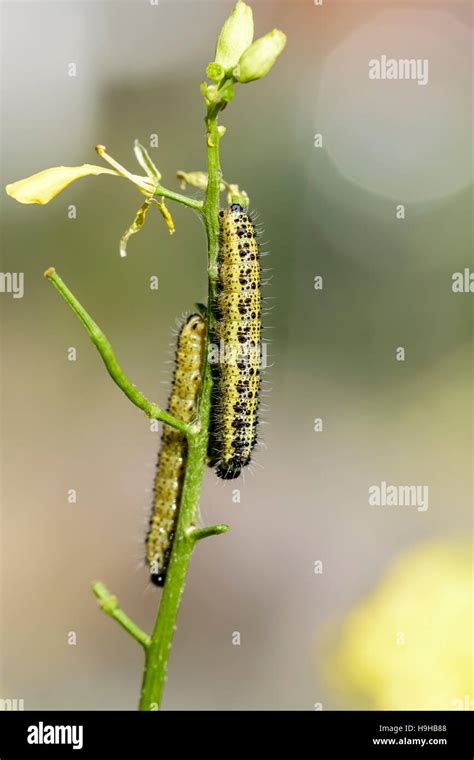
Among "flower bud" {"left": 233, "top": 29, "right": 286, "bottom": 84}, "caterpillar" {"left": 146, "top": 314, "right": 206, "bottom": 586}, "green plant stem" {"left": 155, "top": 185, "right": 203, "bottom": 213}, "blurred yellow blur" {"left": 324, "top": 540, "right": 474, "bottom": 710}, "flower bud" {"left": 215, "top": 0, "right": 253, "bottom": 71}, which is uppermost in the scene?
"flower bud" {"left": 215, "top": 0, "right": 253, "bottom": 71}

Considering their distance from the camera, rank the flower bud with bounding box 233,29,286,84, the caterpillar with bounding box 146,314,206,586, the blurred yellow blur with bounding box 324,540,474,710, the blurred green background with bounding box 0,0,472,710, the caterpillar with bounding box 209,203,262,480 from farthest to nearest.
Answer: the blurred green background with bounding box 0,0,472,710 < the blurred yellow blur with bounding box 324,540,474,710 < the caterpillar with bounding box 146,314,206,586 < the caterpillar with bounding box 209,203,262,480 < the flower bud with bounding box 233,29,286,84

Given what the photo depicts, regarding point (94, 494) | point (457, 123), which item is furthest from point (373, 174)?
point (94, 494)

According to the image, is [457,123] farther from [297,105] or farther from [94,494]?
[94,494]

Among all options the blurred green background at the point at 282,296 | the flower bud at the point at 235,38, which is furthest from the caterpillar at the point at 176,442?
the blurred green background at the point at 282,296

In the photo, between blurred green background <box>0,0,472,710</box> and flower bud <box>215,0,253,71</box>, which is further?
blurred green background <box>0,0,472,710</box>

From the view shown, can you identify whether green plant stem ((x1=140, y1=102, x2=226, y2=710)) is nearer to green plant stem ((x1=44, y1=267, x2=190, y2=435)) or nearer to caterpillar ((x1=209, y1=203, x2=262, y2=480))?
green plant stem ((x1=44, y1=267, x2=190, y2=435))

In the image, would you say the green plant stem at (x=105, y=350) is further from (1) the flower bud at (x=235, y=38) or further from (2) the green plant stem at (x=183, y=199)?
(1) the flower bud at (x=235, y=38)

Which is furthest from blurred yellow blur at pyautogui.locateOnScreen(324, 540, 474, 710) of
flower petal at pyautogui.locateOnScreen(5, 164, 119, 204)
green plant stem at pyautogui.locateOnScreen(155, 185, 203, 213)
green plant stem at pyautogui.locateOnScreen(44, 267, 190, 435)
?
flower petal at pyautogui.locateOnScreen(5, 164, 119, 204)
